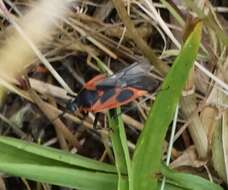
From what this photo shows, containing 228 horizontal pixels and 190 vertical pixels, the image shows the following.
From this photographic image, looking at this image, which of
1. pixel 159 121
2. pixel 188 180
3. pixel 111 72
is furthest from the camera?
pixel 111 72

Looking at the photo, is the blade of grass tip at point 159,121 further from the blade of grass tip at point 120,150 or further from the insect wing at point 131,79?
the insect wing at point 131,79

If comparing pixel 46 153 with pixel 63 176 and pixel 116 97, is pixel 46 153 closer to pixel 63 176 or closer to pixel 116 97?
pixel 63 176

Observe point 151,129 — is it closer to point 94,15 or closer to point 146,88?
point 146,88

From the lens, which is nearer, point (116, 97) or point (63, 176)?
point (63, 176)

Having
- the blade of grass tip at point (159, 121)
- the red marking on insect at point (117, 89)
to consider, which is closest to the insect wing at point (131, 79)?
the red marking on insect at point (117, 89)

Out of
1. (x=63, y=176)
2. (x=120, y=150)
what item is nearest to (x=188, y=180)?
(x=120, y=150)

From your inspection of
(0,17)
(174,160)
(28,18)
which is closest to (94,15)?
(0,17)
